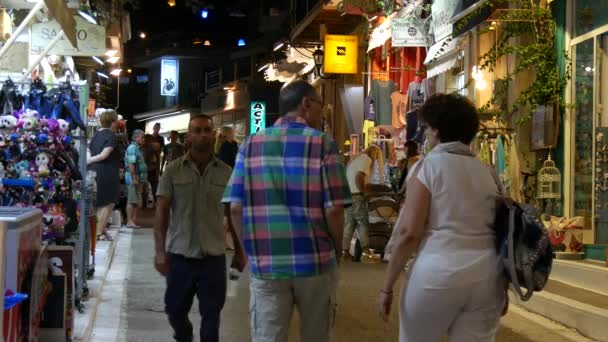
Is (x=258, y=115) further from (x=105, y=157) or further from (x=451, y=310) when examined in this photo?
(x=451, y=310)

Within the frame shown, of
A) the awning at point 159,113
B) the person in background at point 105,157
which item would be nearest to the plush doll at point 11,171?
the person in background at point 105,157

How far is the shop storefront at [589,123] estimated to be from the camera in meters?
13.1

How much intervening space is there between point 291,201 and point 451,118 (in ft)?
2.98

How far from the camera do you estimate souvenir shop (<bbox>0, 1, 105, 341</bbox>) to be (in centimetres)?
598

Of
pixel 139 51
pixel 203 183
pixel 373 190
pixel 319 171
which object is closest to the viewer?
pixel 319 171

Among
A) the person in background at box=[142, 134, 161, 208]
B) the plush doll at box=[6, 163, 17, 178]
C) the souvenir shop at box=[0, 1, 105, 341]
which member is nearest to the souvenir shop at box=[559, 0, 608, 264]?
the souvenir shop at box=[0, 1, 105, 341]

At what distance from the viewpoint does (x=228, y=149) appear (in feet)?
68.0

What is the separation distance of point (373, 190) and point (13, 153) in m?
8.72

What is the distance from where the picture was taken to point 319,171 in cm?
493

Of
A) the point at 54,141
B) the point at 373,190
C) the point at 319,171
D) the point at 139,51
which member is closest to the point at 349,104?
the point at 373,190

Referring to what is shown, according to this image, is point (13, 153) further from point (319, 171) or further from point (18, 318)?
point (319, 171)

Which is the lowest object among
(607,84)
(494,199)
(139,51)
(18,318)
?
(18,318)

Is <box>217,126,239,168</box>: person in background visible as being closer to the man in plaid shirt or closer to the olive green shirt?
the olive green shirt

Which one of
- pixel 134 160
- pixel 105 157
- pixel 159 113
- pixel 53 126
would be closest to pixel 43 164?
pixel 53 126
